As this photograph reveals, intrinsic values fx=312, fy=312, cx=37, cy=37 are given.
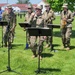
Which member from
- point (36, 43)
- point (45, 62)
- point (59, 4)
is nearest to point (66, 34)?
point (36, 43)

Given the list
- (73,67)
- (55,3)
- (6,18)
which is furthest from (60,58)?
(55,3)

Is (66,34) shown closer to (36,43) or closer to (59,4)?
(36,43)

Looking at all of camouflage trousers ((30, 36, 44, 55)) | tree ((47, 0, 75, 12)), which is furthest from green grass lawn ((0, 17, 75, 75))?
tree ((47, 0, 75, 12))

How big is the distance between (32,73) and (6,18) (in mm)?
5520

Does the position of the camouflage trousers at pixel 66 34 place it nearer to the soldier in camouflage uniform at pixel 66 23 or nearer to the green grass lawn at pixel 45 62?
the soldier in camouflage uniform at pixel 66 23

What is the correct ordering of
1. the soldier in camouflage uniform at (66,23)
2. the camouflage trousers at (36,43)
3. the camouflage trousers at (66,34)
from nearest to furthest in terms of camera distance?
the camouflage trousers at (36,43)
the soldier in camouflage uniform at (66,23)
the camouflage trousers at (66,34)

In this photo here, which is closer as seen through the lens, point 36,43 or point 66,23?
point 36,43

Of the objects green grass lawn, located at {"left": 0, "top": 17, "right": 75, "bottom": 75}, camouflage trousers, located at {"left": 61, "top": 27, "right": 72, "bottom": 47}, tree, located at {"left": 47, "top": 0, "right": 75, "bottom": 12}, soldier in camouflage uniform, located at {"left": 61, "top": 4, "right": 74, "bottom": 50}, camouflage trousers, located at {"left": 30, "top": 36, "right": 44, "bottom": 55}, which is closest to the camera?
green grass lawn, located at {"left": 0, "top": 17, "right": 75, "bottom": 75}

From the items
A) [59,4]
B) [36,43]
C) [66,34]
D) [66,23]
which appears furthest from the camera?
[59,4]

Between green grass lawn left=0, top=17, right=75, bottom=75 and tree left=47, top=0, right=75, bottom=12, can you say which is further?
tree left=47, top=0, right=75, bottom=12

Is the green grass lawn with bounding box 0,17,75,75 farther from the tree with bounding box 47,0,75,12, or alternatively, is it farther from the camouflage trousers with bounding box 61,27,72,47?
the tree with bounding box 47,0,75,12

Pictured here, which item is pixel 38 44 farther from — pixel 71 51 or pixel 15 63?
pixel 71 51

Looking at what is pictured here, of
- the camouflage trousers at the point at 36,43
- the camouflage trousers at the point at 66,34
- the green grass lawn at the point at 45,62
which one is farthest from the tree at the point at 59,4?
the camouflage trousers at the point at 36,43

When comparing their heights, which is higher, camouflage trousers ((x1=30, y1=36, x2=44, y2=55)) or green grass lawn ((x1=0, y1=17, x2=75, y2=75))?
camouflage trousers ((x1=30, y1=36, x2=44, y2=55))
